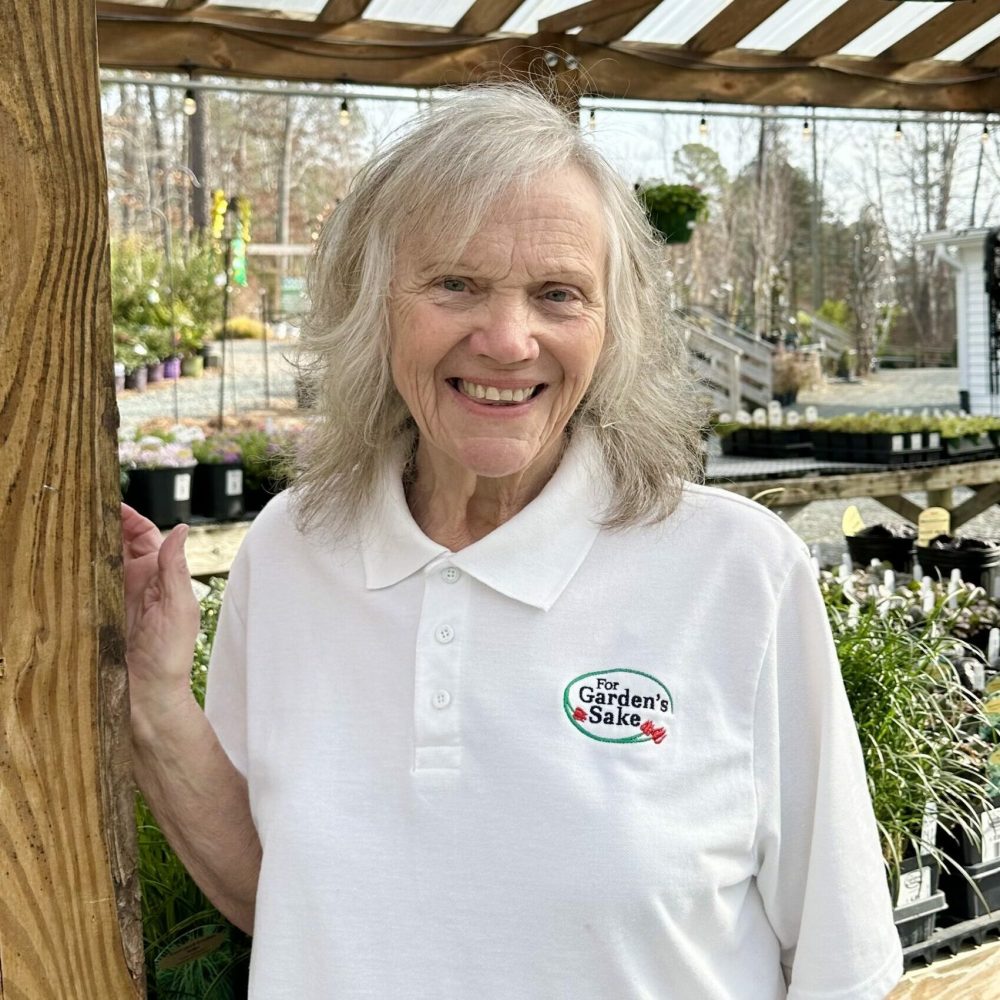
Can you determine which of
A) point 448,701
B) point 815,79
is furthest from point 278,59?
point 448,701

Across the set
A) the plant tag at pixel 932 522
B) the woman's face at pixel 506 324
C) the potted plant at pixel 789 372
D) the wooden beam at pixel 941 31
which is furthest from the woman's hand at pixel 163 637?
the potted plant at pixel 789 372

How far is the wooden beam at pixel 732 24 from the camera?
4.95 m

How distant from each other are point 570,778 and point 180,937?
2.45 ft

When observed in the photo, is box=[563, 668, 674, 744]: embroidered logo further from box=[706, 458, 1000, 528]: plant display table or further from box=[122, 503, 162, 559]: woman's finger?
box=[706, 458, 1000, 528]: plant display table

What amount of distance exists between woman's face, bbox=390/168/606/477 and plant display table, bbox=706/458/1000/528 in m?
3.74

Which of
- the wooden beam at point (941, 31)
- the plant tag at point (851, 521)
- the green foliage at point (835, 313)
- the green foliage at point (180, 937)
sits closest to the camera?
the green foliage at point (180, 937)

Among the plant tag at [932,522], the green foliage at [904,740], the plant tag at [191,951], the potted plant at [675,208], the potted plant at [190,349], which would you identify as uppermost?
the potted plant at [675,208]

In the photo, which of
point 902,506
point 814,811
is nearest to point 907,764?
point 814,811

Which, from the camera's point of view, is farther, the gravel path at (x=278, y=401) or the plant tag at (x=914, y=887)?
the gravel path at (x=278, y=401)

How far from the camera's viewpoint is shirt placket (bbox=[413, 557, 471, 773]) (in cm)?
119

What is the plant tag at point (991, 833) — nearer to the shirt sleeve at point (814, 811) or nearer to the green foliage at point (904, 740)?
the green foliage at point (904, 740)

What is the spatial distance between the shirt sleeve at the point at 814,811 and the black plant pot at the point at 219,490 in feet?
14.1

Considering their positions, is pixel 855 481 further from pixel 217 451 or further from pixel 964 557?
pixel 217 451

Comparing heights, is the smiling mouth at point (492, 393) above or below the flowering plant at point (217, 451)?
above
